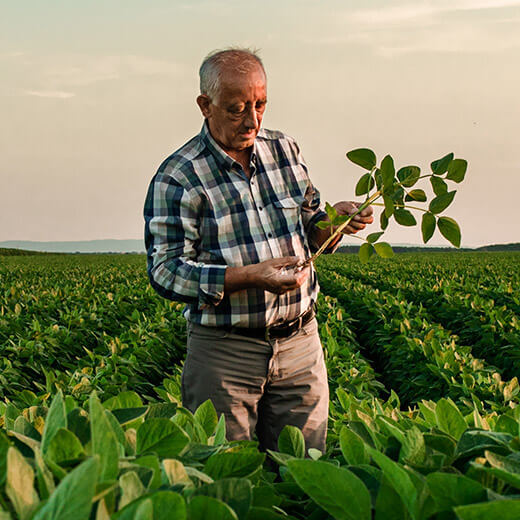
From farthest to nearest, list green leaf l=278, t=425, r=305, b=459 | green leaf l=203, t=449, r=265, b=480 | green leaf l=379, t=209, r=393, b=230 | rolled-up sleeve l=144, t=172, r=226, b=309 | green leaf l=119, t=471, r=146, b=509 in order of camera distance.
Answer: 1. rolled-up sleeve l=144, t=172, r=226, b=309
2. green leaf l=379, t=209, r=393, b=230
3. green leaf l=278, t=425, r=305, b=459
4. green leaf l=203, t=449, r=265, b=480
5. green leaf l=119, t=471, r=146, b=509

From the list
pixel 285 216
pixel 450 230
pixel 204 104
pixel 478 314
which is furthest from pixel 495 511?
pixel 478 314

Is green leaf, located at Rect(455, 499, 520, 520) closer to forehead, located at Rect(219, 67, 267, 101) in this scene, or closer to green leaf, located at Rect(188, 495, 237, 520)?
green leaf, located at Rect(188, 495, 237, 520)

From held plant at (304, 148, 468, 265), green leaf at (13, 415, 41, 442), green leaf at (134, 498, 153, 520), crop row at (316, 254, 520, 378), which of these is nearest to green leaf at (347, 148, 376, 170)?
held plant at (304, 148, 468, 265)

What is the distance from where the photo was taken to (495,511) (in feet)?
2.43

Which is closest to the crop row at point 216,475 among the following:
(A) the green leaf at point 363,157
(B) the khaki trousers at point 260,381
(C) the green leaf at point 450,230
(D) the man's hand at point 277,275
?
(C) the green leaf at point 450,230

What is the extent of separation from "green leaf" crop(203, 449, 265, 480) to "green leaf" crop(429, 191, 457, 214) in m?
1.30

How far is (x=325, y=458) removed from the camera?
53.9 inches

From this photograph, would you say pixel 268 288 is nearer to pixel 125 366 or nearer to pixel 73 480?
pixel 73 480

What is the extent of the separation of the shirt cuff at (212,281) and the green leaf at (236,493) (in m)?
1.50

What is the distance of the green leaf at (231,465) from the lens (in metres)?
1.04

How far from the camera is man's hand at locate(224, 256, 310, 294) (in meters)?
2.25

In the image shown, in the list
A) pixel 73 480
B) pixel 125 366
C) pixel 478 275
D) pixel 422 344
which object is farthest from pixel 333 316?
pixel 478 275

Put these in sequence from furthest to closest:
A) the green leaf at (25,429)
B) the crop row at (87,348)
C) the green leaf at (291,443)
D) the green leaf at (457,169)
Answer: the crop row at (87,348) < the green leaf at (457,169) < the green leaf at (291,443) < the green leaf at (25,429)

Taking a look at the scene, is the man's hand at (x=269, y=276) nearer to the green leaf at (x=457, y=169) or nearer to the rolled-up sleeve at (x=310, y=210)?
the rolled-up sleeve at (x=310, y=210)
